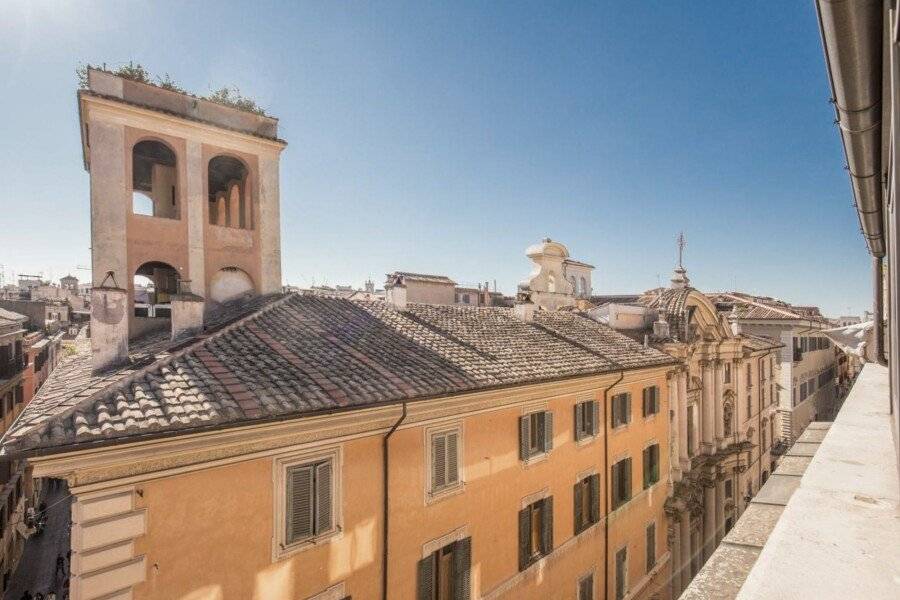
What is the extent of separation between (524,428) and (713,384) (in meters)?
16.8

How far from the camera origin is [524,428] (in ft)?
38.5

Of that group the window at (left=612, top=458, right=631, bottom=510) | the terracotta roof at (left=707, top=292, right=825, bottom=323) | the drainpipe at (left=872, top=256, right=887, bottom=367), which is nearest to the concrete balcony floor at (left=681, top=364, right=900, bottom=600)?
the drainpipe at (left=872, top=256, right=887, bottom=367)

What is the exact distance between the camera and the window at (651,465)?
56.3ft

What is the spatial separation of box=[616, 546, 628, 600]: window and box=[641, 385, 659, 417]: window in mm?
4556

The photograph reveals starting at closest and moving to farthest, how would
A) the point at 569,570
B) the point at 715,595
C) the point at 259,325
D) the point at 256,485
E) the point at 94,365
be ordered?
the point at 715,595, the point at 256,485, the point at 94,365, the point at 259,325, the point at 569,570

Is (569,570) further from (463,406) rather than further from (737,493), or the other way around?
(737,493)

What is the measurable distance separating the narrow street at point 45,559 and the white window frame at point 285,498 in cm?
1782

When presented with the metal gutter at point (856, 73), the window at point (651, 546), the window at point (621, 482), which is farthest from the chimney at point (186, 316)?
the window at point (651, 546)

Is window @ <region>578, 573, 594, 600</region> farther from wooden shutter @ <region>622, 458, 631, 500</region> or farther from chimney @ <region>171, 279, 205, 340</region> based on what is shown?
chimney @ <region>171, 279, 205, 340</region>

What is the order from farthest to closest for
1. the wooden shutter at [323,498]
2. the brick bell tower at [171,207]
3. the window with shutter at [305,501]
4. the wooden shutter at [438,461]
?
the brick bell tower at [171,207] < the wooden shutter at [438,461] < the wooden shutter at [323,498] < the window with shutter at [305,501]

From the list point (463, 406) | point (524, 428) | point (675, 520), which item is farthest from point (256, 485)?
point (675, 520)

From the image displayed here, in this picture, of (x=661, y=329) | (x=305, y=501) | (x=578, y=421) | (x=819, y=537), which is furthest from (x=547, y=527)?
(x=661, y=329)

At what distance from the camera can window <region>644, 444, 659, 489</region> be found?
17156mm

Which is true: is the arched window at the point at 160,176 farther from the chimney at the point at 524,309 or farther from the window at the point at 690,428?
the window at the point at 690,428
